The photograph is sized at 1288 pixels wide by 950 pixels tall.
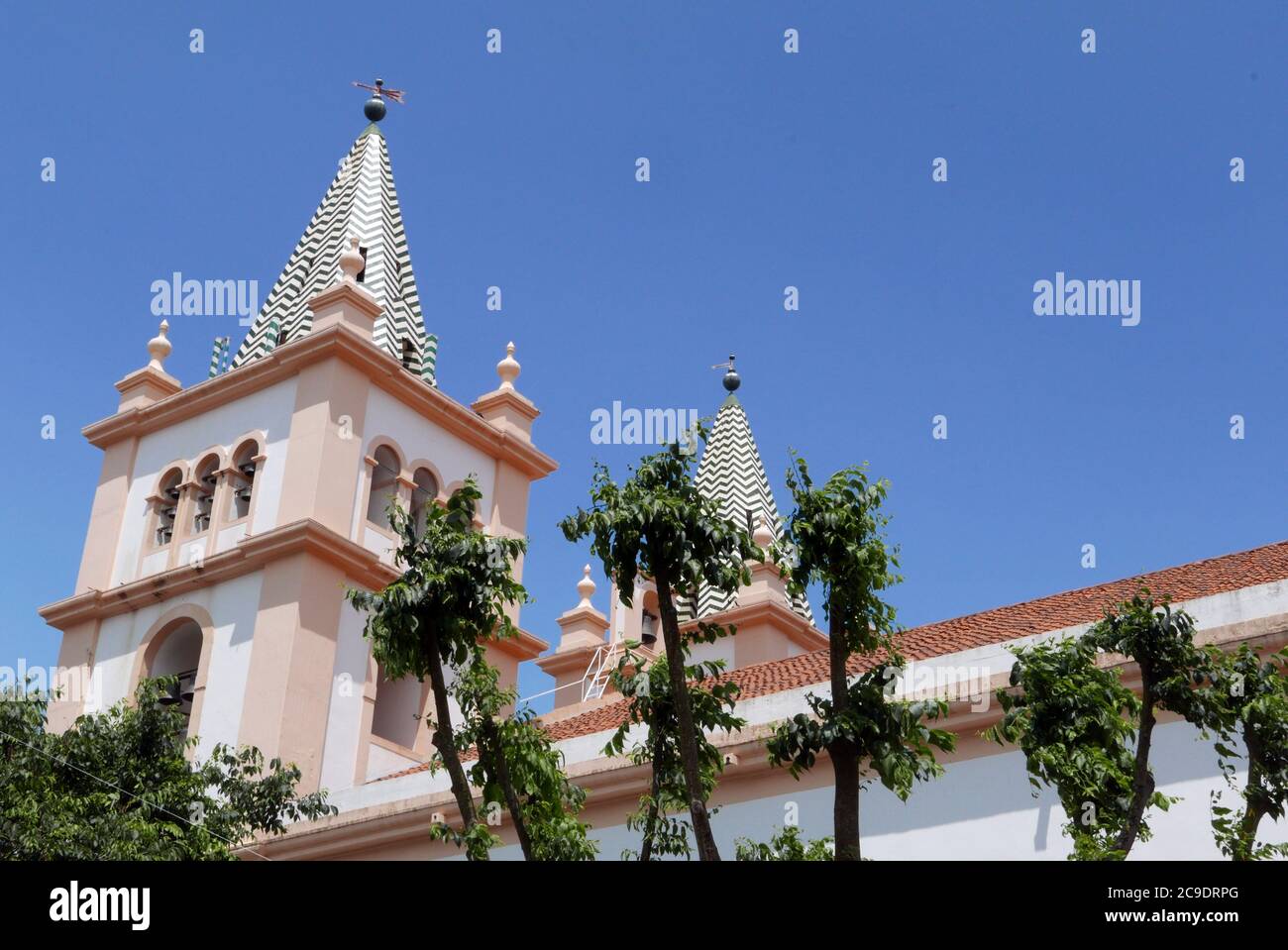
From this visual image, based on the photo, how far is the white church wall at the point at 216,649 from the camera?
19312 mm

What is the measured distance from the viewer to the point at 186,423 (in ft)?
74.5

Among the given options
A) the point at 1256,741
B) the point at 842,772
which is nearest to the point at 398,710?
the point at 1256,741

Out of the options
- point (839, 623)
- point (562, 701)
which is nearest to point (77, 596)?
point (562, 701)

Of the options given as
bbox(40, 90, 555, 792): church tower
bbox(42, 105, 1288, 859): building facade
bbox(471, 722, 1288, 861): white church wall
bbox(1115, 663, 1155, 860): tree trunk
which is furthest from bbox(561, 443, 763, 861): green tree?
bbox(40, 90, 555, 792): church tower

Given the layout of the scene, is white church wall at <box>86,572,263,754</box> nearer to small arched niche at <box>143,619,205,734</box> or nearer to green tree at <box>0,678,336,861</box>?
small arched niche at <box>143,619,205,734</box>

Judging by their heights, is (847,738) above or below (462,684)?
below

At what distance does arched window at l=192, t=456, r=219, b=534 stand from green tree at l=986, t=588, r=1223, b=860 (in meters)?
15.2

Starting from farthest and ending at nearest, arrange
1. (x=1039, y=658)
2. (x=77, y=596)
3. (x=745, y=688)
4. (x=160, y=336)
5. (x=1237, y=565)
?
(x=160, y=336)
(x=77, y=596)
(x=745, y=688)
(x=1237, y=565)
(x=1039, y=658)

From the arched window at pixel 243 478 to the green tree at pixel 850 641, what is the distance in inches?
574

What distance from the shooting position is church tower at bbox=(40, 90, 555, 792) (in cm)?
1942

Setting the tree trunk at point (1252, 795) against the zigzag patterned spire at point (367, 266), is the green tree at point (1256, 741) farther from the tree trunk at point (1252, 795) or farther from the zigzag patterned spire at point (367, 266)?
the zigzag patterned spire at point (367, 266)

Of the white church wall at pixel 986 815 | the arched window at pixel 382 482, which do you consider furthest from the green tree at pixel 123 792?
the arched window at pixel 382 482

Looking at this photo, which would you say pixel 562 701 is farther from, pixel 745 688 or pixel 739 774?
pixel 739 774
